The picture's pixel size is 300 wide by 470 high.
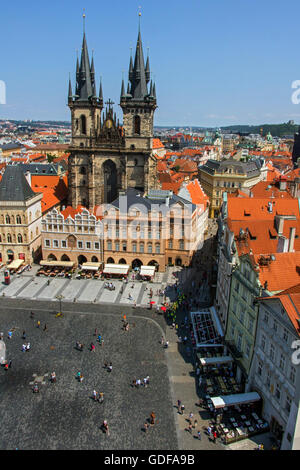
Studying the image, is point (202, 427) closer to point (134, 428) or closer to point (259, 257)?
point (134, 428)

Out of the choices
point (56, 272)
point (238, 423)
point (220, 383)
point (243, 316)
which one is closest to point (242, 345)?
point (243, 316)

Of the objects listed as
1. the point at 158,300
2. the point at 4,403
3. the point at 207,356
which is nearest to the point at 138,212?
the point at 158,300

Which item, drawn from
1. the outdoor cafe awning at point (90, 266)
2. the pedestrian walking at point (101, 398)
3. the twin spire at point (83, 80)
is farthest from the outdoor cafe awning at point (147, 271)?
the twin spire at point (83, 80)

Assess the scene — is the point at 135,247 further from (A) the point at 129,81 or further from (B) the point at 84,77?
(B) the point at 84,77

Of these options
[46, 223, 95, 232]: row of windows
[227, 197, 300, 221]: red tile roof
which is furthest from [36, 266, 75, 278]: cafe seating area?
[227, 197, 300, 221]: red tile roof

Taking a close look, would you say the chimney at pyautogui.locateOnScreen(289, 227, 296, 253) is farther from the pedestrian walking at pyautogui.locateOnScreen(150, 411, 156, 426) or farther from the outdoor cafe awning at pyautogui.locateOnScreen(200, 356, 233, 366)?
the pedestrian walking at pyautogui.locateOnScreen(150, 411, 156, 426)

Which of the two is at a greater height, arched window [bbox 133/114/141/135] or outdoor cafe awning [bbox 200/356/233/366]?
arched window [bbox 133/114/141/135]

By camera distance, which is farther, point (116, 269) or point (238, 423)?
point (116, 269)
